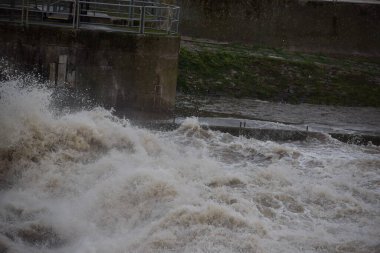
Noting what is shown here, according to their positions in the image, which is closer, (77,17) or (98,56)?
(77,17)

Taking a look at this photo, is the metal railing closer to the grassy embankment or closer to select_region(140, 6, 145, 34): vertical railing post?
select_region(140, 6, 145, 34): vertical railing post

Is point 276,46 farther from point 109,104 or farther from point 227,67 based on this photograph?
point 109,104

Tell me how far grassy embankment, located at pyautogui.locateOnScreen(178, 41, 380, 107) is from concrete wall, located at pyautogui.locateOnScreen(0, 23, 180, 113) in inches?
188

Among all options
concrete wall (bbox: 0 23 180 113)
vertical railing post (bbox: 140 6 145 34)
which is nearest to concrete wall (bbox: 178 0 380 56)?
concrete wall (bbox: 0 23 180 113)

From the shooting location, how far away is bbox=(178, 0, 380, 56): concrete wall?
25562mm

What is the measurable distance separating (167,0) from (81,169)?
931cm

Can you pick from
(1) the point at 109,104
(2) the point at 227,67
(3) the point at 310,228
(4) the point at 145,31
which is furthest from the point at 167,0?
(3) the point at 310,228

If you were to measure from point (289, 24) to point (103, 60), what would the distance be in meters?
11.0

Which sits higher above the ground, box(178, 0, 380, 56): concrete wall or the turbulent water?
box(178, 0, 380, 56): concrete wall

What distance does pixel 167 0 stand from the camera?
21578 millimetres

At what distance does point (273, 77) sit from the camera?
22.9m

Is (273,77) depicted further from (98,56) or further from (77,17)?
(77,17)

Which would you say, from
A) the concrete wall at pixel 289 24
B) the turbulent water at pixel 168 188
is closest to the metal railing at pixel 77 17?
the turbulent water at pixel 168 188

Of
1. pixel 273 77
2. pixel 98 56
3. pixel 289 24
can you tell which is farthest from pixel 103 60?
pixel 289 24
